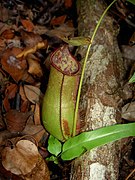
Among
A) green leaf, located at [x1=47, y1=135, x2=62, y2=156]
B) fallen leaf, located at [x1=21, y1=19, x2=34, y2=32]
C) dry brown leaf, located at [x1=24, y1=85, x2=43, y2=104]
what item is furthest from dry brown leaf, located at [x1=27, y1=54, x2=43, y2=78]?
green leaf, located at [x1=47, y1=135, x2=62, y2=156]

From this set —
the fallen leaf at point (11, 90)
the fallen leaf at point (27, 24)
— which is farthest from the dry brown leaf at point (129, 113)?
the fallen leaf at point (27, 24)

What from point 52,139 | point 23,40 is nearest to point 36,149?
point 52,139

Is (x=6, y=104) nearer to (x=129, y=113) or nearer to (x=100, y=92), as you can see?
(x=100, y=92)

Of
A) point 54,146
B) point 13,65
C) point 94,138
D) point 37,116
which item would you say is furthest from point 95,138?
point 13,65

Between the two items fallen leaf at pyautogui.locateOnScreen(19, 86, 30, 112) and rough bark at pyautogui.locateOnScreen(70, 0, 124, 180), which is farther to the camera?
fallen leaf at pyautogui.locateOnScreen(19, 86, 30, 112)

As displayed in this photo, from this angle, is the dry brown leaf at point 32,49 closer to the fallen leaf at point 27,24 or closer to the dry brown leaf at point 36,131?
the fallen leaf at point 27,24

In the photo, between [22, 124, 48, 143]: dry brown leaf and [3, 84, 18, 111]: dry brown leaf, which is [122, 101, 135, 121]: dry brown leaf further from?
[3, 84, 18, 111]: dry brown leaf

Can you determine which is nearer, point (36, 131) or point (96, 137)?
point (96, 137)
